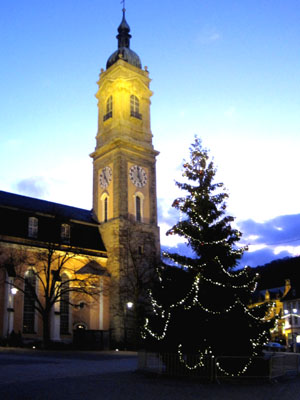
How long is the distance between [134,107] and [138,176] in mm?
8938

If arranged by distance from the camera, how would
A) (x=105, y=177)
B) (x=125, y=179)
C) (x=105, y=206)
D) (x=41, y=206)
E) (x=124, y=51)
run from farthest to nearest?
(x=124, y=51)
(x=105, y=177)
(x=105, y=206)
(x=125, y=179)
(x=41, y=206)

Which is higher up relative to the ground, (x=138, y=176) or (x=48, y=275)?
(x=138, y=176)

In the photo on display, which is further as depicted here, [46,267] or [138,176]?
[138,176]

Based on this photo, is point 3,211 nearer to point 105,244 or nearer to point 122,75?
point 105,244

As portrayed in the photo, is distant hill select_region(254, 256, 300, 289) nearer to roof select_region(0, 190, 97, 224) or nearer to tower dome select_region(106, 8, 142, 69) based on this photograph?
roof select_region(0, 190, 97, 224)

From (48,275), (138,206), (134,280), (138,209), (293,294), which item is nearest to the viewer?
(48,275)

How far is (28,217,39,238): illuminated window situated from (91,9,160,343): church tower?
7653mm

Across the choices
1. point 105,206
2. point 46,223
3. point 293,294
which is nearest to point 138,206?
point 105,206

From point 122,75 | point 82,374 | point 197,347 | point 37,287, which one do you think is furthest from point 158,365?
point 122,75

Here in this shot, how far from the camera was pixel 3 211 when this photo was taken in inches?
1695

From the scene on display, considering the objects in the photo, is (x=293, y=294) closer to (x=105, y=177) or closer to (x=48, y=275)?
(x=105, y=177)

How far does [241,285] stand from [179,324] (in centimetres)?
288

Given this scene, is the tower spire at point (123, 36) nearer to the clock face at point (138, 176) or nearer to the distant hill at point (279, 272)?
the clock face at point (138, 176)

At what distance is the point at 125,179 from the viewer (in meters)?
50.3
